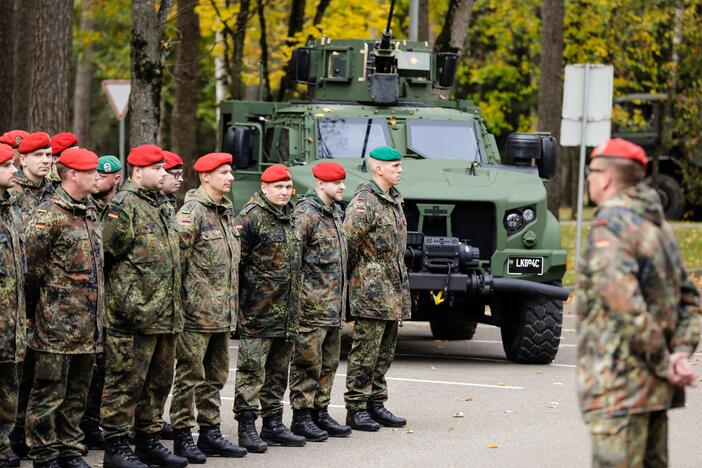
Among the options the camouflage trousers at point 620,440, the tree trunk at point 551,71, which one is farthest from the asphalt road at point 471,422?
the tree trunk at point 551,71

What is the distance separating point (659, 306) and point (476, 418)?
16.3 ft

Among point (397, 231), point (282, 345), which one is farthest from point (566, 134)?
point (282, 345)

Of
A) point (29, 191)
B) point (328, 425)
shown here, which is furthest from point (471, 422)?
point (29, 191)

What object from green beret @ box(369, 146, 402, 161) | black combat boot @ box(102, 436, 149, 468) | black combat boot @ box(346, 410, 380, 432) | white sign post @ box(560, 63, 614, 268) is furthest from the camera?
white sign post @ box(560, 63, 614, 268)

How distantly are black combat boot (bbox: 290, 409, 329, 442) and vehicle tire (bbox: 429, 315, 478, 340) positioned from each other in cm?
626

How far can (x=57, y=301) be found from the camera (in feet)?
27.2

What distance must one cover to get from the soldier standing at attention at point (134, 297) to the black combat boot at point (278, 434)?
1083mm

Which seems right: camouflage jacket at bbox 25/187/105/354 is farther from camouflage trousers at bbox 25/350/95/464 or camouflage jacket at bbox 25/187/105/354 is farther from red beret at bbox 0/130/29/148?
red beret at bbox 0/130/29/148

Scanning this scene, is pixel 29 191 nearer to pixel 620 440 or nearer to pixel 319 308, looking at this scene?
pixel 319 308

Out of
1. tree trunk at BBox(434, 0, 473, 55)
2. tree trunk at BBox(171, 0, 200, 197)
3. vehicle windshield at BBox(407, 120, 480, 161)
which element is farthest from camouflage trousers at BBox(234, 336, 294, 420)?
tree trunk at BBox(171, 0, 200, 197)

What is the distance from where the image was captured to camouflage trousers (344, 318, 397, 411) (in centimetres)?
1050

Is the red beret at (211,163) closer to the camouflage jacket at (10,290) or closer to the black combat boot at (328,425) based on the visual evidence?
the camouflage jacket at (10,290)

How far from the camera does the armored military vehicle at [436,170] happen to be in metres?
13.5

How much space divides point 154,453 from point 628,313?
382 centimetres
